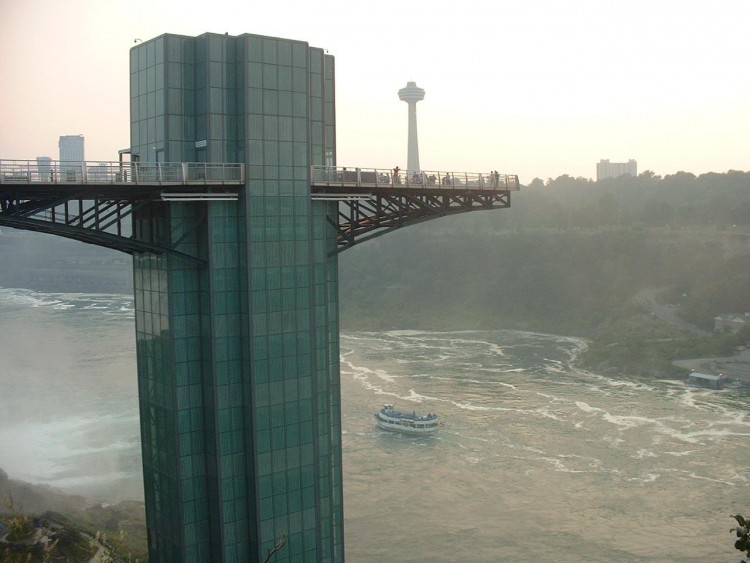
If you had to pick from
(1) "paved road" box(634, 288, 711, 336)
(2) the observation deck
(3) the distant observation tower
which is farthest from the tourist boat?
(3) the distant observation tower

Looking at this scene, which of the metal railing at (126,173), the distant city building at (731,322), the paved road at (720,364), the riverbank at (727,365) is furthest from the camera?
the distant city building at (731,322)

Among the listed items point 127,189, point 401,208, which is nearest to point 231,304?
point 127,189

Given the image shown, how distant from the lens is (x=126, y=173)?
1844cm

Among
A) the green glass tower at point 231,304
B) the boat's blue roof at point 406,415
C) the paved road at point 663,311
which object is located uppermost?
the green glass tower at point 231,304

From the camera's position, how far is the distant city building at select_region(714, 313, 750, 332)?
251 feet

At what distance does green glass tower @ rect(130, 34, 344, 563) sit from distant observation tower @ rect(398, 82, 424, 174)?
131m

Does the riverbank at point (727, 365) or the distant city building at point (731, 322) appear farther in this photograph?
the distant city building at point (731, 322)

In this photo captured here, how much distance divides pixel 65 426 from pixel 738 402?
1694 inches

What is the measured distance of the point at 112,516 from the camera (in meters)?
35.4

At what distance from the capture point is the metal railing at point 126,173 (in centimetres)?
1702

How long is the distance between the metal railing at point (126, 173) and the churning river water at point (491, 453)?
62.2 feet

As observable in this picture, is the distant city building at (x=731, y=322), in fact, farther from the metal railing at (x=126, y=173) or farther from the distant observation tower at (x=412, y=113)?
the distant observation tower at (x=412, y=113)

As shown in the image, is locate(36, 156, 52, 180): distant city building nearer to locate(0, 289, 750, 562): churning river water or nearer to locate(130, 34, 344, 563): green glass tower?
locate(130, 34, 344, 563): green glass tower

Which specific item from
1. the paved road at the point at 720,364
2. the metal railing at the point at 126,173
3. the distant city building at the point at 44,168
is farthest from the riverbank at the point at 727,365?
the distant city building at the point at 44,168
